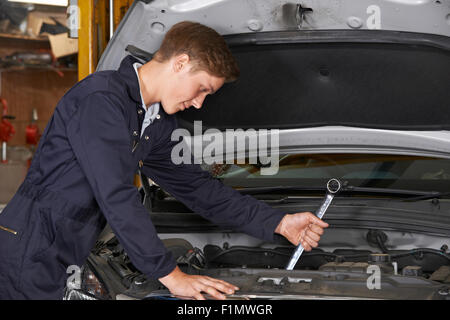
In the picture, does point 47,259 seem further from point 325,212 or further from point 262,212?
point 325,212

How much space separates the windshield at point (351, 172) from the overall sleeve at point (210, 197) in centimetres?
28

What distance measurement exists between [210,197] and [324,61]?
1.88 feet

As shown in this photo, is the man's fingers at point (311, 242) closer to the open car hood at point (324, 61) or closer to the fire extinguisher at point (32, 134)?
the open car hood at point (324, 61)

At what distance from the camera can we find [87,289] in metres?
1.42

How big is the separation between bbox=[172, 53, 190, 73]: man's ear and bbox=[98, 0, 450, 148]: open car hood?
0.24m

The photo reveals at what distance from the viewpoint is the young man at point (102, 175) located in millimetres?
1248

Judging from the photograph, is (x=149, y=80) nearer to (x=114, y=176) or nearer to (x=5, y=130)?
(x=114, y=176)

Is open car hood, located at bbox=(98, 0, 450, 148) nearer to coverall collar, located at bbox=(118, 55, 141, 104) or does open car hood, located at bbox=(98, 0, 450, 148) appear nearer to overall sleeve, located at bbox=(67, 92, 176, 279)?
coverall collar, located at bbox=(118, 55, 141, 104)

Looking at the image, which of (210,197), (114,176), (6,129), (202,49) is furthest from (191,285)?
(6,129)

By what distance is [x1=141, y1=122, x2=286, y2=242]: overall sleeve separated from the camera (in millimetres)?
1658

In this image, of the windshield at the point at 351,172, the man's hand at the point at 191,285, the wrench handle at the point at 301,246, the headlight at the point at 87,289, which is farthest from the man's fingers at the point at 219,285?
the windshield at the point at 351,172

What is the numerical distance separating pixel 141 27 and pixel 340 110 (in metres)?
0.73

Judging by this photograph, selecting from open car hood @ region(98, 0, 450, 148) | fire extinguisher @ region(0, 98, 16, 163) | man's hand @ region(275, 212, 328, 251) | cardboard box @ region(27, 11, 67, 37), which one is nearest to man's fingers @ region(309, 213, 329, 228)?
man's hand @ region(275, 212, 328, 251)
